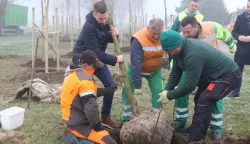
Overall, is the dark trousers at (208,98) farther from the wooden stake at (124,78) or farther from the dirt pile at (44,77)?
the dirt pile at (44,77)

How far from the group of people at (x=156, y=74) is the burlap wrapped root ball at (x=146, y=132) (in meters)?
0.27

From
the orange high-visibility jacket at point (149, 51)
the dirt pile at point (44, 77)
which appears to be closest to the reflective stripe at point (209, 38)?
the orange high-visibility jacket at point (149, 51)

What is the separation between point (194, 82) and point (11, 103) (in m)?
3.91

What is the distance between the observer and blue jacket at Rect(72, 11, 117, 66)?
4145 mm

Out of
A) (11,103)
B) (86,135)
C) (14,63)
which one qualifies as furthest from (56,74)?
(86,135)

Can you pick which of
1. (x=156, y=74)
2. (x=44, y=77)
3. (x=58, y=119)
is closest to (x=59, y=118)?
(x=58, y=119)

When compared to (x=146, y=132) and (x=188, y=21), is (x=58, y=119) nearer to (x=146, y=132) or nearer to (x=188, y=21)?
(x=146, y=132)

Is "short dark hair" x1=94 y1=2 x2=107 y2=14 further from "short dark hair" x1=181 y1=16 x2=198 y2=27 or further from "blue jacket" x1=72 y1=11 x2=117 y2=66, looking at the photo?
"short dark hair" x1=181 y1=16 x2=198 y2=27

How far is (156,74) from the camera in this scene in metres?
4.63

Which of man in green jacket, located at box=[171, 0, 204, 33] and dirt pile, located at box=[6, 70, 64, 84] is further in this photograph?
dirt pile, located at box=[6, 70, 64, 84]

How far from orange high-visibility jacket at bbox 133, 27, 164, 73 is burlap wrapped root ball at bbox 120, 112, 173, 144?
905mm

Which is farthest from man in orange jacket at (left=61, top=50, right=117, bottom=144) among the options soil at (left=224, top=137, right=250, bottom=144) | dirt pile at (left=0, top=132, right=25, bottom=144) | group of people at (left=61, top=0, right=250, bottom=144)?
soil at (left=224, top=137, right=250, bottom=144)

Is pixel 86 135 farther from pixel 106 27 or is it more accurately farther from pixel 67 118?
pixel 106 27

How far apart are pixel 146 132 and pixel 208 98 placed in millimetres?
817
